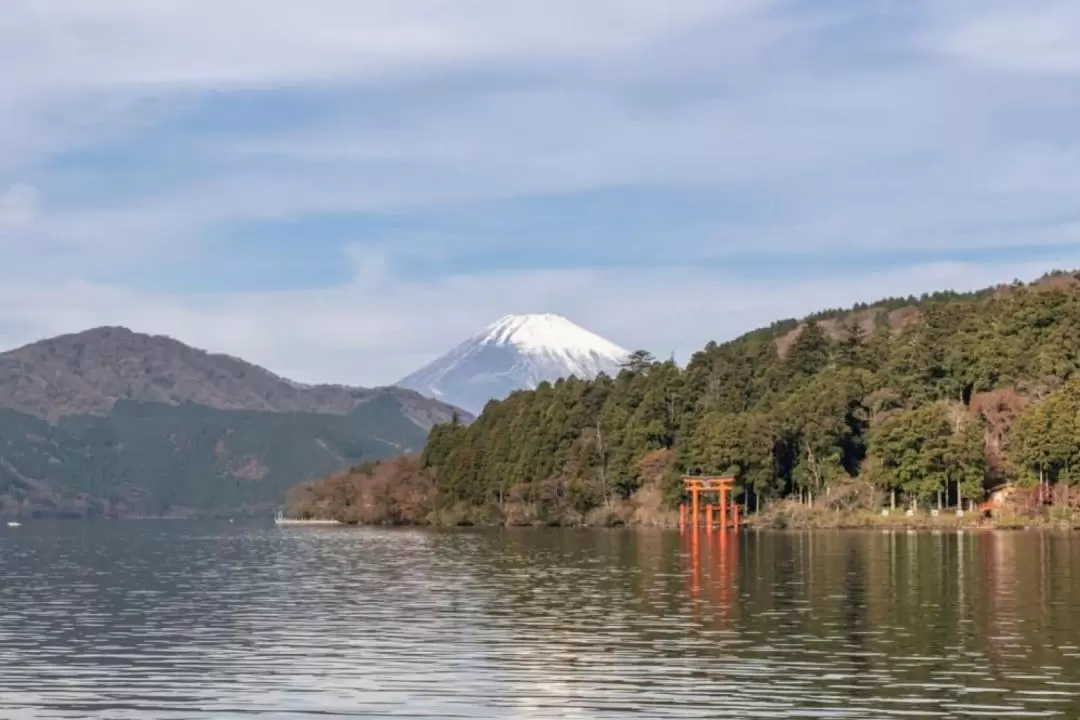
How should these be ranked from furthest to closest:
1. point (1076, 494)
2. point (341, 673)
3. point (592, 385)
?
point (592, 385) → point (1076, 494) → point (341, 673)

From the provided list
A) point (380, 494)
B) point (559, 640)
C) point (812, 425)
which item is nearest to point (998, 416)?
point (812, 425)

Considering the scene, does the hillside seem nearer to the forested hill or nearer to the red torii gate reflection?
the forested hill

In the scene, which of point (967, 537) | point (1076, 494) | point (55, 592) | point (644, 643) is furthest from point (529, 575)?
point (1076, 494)

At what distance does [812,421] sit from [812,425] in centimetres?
76

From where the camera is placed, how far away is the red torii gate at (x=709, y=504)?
407 feet

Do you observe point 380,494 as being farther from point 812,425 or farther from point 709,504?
point 812,425

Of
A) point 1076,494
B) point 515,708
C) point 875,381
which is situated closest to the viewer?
point 515,708

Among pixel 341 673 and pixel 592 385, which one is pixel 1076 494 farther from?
pixel 341 673

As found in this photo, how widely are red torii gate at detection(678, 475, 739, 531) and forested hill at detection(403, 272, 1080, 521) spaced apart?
2.63 m

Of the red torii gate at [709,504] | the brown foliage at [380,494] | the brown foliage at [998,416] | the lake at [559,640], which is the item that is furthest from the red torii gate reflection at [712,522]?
the brown foliage at [380,494]

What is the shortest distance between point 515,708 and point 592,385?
441ft

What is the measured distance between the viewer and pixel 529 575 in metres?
61.9

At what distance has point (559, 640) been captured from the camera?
37.1m

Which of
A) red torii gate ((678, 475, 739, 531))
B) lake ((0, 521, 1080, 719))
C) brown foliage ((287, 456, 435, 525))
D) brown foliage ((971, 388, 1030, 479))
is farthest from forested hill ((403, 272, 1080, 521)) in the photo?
lake ((0, 521, 1080, 719))
